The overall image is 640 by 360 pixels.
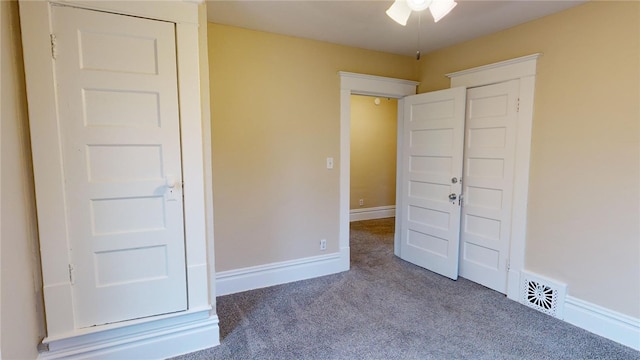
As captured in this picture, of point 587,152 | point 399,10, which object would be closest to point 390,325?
point 587,152

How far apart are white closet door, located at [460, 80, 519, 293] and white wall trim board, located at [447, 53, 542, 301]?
0.05 meters

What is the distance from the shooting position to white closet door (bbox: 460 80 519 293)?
9.22ft

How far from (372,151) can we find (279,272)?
3331 millimetres

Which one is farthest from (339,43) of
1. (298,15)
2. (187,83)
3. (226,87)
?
(187,83)

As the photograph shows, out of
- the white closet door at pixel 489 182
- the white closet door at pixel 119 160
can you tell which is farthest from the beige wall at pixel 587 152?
the white closet door at pixel 119 160

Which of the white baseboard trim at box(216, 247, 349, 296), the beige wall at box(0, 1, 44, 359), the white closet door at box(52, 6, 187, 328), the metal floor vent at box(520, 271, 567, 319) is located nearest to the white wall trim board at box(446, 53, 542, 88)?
the metal floor vent at box(520, 271, 567, 319)

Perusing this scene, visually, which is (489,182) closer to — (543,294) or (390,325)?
(543,294)

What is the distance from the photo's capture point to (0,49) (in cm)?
149

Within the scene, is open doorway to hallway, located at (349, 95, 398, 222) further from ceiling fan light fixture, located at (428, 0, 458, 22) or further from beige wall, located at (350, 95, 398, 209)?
ceiling fan light fixture, located at (428, 0, 458, 22)

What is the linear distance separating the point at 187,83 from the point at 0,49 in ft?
2.71

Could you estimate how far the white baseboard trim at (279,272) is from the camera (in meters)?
2.92

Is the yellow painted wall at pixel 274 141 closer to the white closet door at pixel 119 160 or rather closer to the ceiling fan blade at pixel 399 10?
the white closet door at pixel 119 160

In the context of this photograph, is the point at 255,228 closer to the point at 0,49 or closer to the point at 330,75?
the point at 330,75

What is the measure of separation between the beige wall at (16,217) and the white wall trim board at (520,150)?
3.38m
